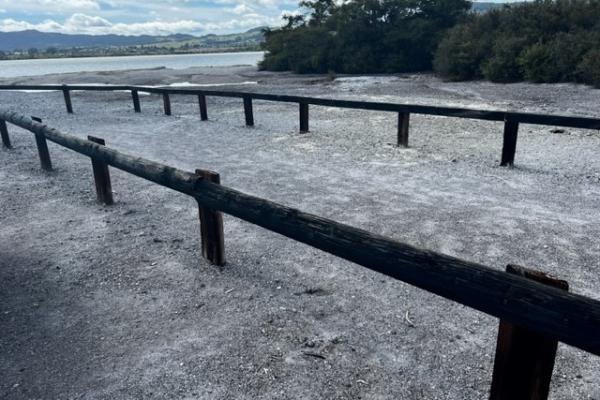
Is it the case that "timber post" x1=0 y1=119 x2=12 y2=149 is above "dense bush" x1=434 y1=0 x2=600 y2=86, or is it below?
below

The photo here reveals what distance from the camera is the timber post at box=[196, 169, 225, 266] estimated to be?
4.19 meters

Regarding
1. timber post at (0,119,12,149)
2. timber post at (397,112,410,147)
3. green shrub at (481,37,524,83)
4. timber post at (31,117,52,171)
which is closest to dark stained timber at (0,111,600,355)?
timber post at (31,117,52,171)

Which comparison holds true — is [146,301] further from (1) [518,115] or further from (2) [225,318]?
(1) [518,115]

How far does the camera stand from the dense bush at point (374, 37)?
3388 cm

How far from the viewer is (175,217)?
5785mm

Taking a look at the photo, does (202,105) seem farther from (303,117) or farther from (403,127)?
(403,127)

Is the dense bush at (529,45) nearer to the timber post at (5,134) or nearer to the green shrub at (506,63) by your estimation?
the green shrub at (506,63)

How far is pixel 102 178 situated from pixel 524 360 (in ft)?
18.7

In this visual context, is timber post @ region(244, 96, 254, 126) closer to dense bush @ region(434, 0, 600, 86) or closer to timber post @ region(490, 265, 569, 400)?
timber post @ region(490, 265, 569, 400)

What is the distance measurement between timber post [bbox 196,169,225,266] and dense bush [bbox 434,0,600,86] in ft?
61.9

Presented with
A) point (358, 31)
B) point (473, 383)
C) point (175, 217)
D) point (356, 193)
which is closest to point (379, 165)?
point (356, 193)

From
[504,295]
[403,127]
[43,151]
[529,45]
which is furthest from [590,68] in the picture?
[504,295]

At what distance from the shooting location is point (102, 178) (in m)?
6.14

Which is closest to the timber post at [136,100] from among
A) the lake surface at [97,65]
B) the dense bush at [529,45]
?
the dense bush at [529,45]
